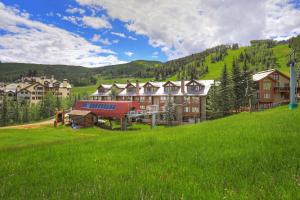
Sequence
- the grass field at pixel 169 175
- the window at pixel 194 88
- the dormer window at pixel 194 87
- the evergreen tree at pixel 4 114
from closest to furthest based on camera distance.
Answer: the grass field at pixel 169 175, the dormer window at pixel 194 87, the window at pixel 194 88, the evergreen tree at pixel 4 114

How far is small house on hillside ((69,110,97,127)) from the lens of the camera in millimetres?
71938

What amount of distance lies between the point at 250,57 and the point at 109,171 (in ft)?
684

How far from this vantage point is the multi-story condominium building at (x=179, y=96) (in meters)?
79.6

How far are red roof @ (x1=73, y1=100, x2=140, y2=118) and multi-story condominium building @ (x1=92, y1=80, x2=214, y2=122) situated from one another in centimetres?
752

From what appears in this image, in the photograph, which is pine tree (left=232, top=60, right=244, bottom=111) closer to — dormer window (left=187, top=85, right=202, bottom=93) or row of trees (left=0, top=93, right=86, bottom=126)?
dormer window (left=187, top=85, right=202, bottom=93)

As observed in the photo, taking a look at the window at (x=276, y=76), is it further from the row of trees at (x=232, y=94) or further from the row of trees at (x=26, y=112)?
the row of trees at (x=26, y=112)

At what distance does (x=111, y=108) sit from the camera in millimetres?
71125

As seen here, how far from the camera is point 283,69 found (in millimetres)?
168250

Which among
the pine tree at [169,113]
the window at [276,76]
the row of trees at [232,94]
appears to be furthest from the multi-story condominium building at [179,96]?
the window at [276,76]

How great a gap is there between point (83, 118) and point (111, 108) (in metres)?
9.21

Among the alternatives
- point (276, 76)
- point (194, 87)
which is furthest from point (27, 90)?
point (276, 76)

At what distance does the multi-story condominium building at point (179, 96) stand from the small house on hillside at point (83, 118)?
1859cm

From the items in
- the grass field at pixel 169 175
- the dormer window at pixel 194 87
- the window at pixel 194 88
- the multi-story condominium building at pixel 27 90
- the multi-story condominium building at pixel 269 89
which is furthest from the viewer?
the multi-story condominium building at pixel 27 90

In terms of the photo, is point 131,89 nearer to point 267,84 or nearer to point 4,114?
point 267,84
